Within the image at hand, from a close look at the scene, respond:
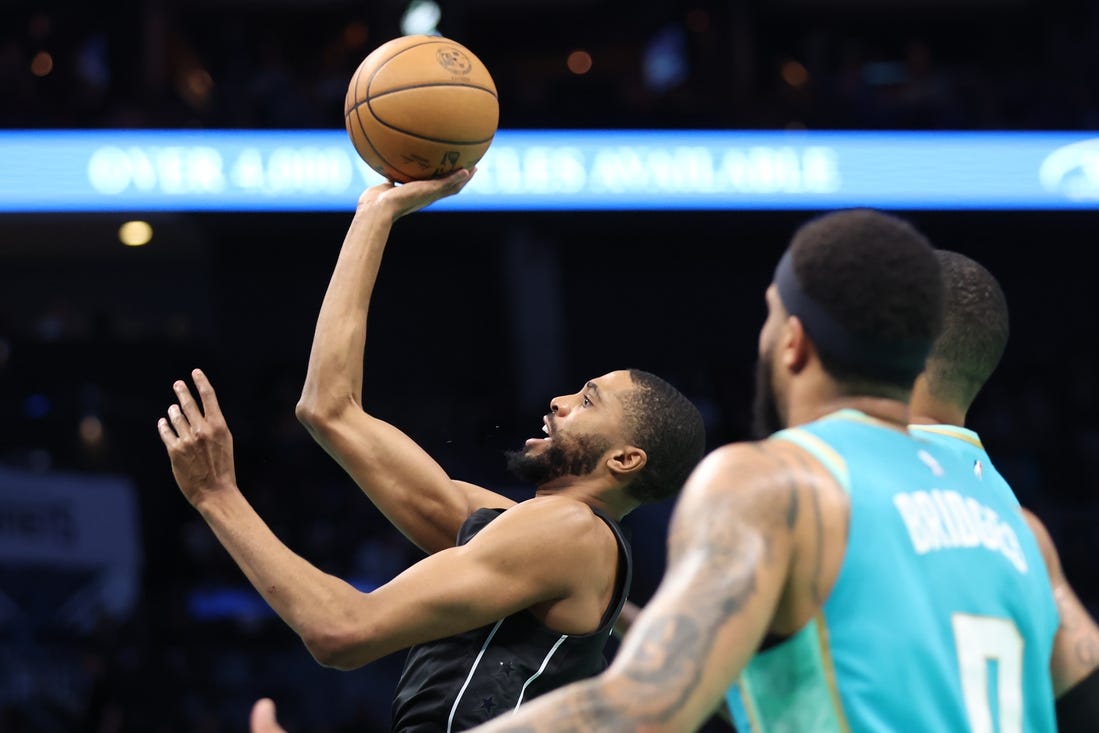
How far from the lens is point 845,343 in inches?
81.4

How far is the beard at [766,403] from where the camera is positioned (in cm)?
217

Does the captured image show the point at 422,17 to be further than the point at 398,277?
No

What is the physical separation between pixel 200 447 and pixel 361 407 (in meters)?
0.54

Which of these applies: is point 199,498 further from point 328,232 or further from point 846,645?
point 328,232

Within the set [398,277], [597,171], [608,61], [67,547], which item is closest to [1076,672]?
[67,547]

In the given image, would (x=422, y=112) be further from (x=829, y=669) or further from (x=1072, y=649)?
(x=829, y=669)

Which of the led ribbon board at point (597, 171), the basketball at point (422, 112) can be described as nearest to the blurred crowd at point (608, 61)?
the led ribbon board at point (597, 171)

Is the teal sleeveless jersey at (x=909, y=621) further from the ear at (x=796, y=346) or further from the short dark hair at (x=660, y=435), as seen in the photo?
the short dark hair at (x=660, y=435)

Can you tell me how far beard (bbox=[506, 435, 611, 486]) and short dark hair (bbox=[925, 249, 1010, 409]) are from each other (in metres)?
0.91

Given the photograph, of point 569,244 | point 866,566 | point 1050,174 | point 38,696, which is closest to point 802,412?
point 866,566

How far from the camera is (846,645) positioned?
1.92 m

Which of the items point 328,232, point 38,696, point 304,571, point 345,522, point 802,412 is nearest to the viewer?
point 802,412

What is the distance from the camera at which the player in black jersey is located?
299 cm

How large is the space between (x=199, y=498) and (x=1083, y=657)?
5.78ft
